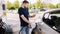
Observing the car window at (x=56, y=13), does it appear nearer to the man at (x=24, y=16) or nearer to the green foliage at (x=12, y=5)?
the man at (x=24, y=16)

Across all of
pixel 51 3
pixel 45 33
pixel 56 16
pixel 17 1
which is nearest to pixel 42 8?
pixel 51 3


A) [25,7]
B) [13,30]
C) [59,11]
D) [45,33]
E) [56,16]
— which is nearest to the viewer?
[45,33]

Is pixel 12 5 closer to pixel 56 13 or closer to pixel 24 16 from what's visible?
pixel 24 16

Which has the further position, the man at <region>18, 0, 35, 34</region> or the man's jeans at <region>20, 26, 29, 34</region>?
the man's jeans at <region>20, 26, 29, 34</region>

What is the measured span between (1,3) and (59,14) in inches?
74.3

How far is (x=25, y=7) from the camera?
15.8 ft

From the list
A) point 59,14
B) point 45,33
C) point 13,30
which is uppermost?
point 59,14

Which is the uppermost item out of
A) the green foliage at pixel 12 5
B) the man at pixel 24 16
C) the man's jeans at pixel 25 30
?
the green foliage at pixel 12 5

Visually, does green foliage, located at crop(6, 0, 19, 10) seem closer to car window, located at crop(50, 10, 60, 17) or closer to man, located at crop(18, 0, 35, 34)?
man, located at crop(18, 0, 35, 34)

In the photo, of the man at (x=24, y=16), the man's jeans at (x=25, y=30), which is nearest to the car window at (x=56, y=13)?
the man at (x=24, y=16)

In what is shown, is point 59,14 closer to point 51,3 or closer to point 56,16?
point 56,16

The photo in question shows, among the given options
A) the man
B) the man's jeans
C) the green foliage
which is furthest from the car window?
the green foliage

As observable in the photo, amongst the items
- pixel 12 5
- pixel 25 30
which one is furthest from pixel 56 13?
pixel 12 5

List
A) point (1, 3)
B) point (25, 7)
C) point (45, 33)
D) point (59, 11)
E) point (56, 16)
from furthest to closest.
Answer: point (1, 3) → point (25, 7) → point (56, 16) → point (59, 11) → point (45, 33)
